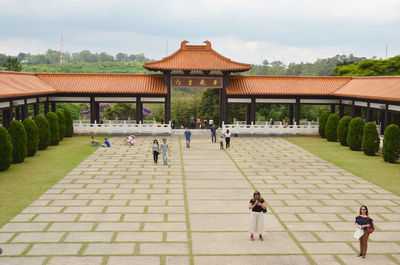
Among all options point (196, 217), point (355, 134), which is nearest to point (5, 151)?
point (196, 217)

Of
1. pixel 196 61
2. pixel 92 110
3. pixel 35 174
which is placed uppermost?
pixel 196 61

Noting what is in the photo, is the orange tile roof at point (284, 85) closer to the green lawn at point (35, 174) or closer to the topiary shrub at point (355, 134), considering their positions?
the topiary shrub at point (355, 134)

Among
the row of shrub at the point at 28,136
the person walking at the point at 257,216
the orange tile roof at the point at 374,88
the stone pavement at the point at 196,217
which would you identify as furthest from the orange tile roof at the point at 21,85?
the orange tile roof at the point at 374,88

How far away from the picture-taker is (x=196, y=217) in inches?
474

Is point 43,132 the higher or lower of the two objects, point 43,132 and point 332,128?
the lower

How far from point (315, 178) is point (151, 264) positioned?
34.7ft

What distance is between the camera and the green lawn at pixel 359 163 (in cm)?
1719

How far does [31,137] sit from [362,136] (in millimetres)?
19160

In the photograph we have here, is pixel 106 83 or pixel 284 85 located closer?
pixel 106 83

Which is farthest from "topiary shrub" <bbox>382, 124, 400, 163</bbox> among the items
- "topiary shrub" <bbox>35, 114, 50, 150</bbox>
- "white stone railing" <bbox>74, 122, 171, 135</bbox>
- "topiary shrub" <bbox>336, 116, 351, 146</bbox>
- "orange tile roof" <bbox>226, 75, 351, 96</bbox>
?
"topiary shrub" <bbox>35, 114, 50, 150</bbox>

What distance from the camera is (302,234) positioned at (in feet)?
35.0

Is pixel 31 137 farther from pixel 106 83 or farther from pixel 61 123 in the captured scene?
pixel 106 83

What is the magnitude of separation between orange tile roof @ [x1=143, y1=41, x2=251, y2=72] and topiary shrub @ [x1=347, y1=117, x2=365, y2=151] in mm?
10426

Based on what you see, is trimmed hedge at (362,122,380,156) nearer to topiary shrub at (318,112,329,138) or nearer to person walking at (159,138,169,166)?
topiary shrub at (318,112,329,138)
